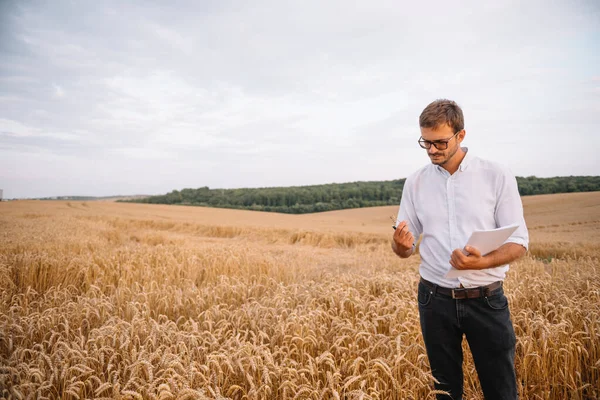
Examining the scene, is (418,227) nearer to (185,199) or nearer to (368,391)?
(368,391)

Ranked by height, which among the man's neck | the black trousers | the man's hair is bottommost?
the black trousers

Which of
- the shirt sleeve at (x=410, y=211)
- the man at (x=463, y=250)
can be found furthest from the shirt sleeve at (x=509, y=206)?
the shirt sleeve at (x=410, y=211)

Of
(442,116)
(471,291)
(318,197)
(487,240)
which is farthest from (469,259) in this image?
(318,197)

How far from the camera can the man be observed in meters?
2.23

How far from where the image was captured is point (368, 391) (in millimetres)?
2777

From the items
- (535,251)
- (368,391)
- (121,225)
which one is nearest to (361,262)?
(535,251)

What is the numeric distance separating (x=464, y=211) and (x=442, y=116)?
0.70 metres

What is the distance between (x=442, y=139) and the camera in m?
2.27

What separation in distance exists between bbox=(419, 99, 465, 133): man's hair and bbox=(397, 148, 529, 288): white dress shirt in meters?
0.29

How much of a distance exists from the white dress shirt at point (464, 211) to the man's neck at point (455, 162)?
4 centimetres

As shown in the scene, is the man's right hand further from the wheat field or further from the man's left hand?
the wheat field

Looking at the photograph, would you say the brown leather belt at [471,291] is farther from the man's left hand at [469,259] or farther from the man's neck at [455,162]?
the man's neck at [455,162]

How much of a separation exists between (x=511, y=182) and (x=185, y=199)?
78176 millimetres

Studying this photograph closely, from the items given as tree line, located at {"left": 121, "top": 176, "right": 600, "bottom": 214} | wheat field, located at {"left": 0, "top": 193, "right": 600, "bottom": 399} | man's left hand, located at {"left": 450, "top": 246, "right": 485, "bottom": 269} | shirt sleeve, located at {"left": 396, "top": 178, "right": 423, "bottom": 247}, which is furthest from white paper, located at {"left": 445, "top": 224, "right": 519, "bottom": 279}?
tree line, located at {"left": 121, "top": 176, "right": 600, "bottom": 214}
